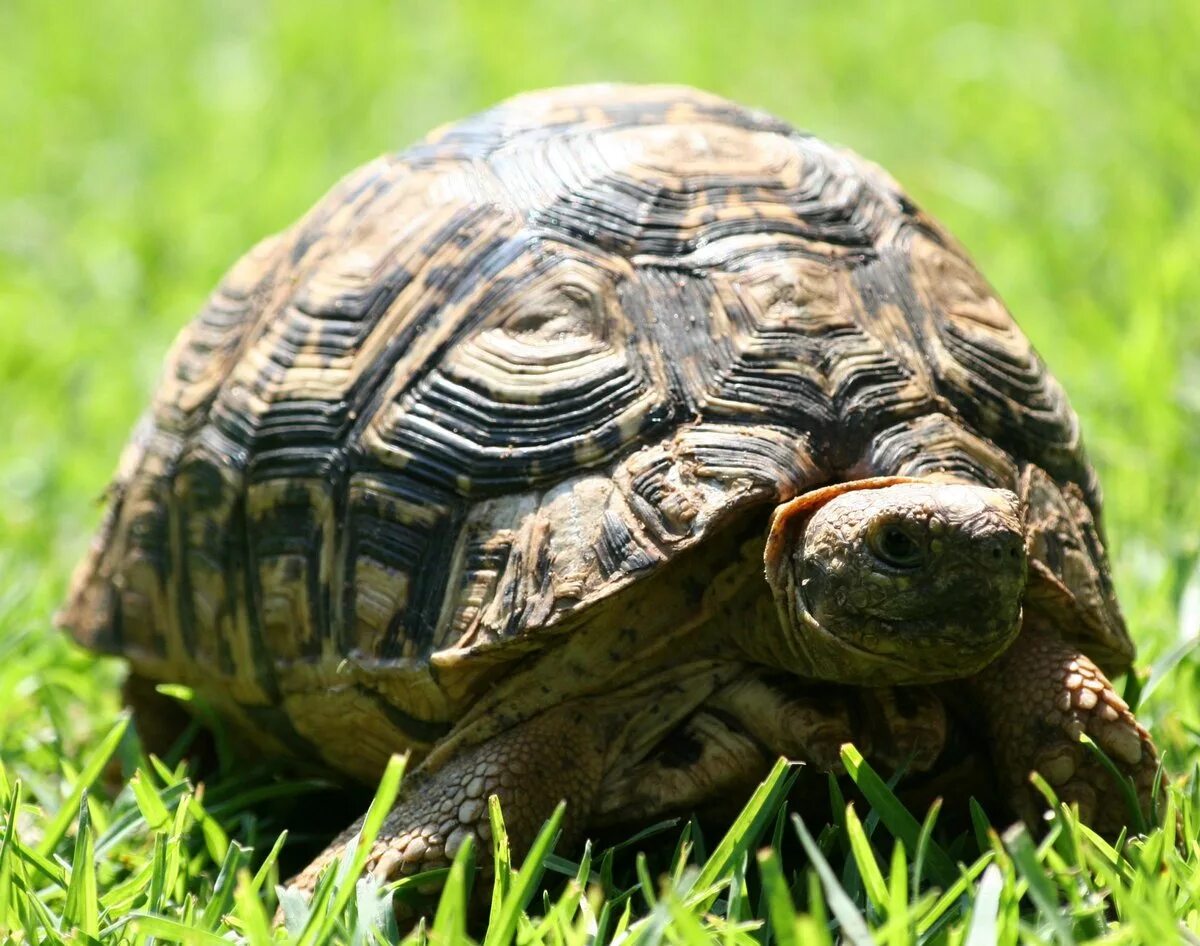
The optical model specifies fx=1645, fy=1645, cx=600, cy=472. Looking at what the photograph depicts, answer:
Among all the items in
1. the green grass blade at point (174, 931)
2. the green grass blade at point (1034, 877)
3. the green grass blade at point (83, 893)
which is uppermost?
the green grass blade at point (1034, 877)

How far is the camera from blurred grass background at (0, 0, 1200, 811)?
17.1 ft

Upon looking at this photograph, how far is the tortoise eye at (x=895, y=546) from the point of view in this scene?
2854 mm

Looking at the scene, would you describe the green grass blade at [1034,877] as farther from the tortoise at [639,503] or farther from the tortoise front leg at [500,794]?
the tortoise front leg at [500,794]

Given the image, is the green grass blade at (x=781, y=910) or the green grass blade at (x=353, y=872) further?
the green grass blade at (x=353, y=872)

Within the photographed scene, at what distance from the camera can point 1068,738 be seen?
10.3ft

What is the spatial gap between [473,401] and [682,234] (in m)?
0.58

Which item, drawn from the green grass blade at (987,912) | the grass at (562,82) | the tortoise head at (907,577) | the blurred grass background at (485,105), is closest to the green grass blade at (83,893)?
the grass at (562,82)

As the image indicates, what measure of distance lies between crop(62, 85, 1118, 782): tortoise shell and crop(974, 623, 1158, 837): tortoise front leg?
1.49 ft

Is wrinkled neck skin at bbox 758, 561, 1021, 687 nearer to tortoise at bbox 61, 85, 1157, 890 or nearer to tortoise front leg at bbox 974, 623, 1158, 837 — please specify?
tortoise at bbox 61, 85, 1157, 890

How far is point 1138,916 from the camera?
7.97 feet

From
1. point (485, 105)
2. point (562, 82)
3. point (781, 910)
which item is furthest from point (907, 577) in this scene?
point (562, 82)

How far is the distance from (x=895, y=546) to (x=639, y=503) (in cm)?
50

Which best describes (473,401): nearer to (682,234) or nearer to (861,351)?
(682,234)

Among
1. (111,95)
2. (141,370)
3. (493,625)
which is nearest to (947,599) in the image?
(493,625)
